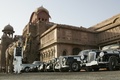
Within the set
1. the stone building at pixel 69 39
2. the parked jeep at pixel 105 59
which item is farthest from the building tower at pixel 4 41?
the parked jeep at pixel 105 59

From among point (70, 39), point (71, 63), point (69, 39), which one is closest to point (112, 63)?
point (71, 63)

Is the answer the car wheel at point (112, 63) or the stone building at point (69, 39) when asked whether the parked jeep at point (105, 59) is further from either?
the stone building at point (69, 39)

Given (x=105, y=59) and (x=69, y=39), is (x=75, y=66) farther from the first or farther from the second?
(x=69, y=39)

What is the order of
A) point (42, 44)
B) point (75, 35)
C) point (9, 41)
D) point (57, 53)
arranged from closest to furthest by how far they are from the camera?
point (57, 53)
point (75, 35)
point (42, 44)
point (9, 41)

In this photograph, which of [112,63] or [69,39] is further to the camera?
[69,39]

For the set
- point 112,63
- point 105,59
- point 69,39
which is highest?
point 69,39

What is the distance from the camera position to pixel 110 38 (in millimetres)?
40562

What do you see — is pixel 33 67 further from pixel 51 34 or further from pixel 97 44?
pixel 97 44

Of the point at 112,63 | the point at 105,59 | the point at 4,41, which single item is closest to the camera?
the point at 112,63

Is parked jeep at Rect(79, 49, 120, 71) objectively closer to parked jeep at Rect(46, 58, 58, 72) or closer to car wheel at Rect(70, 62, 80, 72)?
car wheel at Rect(70, 62, 80, 72)

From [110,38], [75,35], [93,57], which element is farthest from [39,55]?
[93,57]

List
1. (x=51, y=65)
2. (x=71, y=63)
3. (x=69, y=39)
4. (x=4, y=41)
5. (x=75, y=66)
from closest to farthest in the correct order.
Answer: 1. (x=75, y=66)
2. (x=71, y=63)
3. (x=51, y=65)
4. (x=69, y=39)
5. (x=4, y=41)

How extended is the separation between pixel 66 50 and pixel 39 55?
39.9 feet

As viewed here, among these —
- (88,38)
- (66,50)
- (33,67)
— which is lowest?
(33,67)
